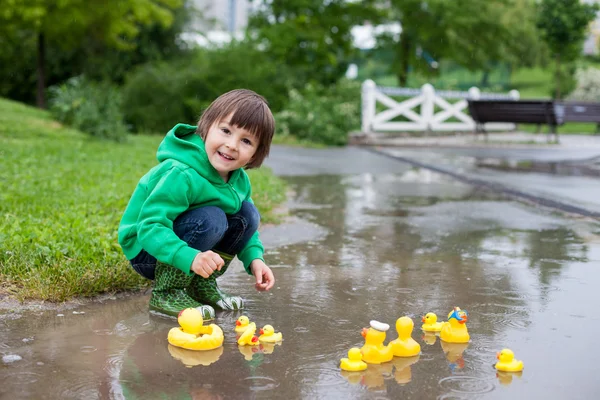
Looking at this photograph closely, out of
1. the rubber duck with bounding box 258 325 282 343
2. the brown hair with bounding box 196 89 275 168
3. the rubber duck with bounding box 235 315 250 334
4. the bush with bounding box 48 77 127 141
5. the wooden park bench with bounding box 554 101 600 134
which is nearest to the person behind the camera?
the rubber duck with bounding box 258 325 282 343

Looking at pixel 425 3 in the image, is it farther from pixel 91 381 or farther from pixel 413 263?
pixel 91 381

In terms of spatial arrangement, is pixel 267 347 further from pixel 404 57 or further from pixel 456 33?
pixel 404 57

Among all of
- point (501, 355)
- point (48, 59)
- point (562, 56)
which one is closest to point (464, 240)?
point (501, 355)

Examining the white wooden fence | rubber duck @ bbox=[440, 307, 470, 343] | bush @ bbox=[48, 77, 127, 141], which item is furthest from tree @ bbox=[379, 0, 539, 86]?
rubber duck @ bbox=[440, 307, 470, 343]

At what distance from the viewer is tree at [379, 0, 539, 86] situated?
24953mm

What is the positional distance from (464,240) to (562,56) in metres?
19.8

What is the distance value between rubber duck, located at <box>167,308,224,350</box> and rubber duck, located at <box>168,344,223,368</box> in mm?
20

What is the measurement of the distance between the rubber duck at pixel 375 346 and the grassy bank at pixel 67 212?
1627mm

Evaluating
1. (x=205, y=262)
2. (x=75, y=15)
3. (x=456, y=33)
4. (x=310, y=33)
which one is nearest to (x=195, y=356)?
(x=205, y=262)

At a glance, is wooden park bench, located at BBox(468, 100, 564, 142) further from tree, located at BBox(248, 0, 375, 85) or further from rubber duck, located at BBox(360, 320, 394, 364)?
rubber duck, located at BBox(360, 320, 394, 364)

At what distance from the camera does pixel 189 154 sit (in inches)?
147

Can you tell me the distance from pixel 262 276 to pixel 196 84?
788 inches

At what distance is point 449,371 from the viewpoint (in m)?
3.04

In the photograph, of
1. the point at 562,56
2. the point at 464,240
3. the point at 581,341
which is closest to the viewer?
the point at 581,341
